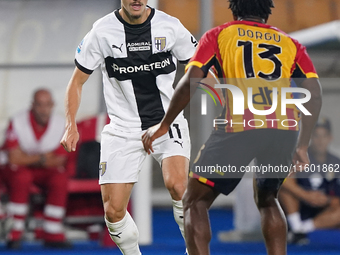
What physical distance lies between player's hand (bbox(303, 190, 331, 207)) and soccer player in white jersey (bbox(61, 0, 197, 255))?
2.81 metres

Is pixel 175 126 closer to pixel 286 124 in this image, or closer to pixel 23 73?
pixel 286 124

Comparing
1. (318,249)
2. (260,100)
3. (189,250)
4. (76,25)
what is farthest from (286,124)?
(76,25)

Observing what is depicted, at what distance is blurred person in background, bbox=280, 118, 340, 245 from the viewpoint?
577 cm

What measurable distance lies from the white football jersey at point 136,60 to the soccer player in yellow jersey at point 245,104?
612mm

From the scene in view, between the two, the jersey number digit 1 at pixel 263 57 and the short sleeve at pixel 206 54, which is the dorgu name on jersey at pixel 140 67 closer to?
the short sleeve at pixel 206 54

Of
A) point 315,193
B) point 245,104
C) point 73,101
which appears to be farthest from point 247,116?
point 315,193

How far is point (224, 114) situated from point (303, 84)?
0.43 meters

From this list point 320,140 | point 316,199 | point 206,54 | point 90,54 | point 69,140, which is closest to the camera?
point 206,54

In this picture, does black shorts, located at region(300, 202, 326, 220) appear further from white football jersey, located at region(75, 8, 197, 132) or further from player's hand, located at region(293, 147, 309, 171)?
player's hand, located at region(293, 147, 309, 171)

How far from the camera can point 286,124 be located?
2.80 m

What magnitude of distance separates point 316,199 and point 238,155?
135 inches

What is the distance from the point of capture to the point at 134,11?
331 cm

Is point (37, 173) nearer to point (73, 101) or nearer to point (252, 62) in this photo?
point (73, 101)

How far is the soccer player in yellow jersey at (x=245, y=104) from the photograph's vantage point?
2.75 meters
